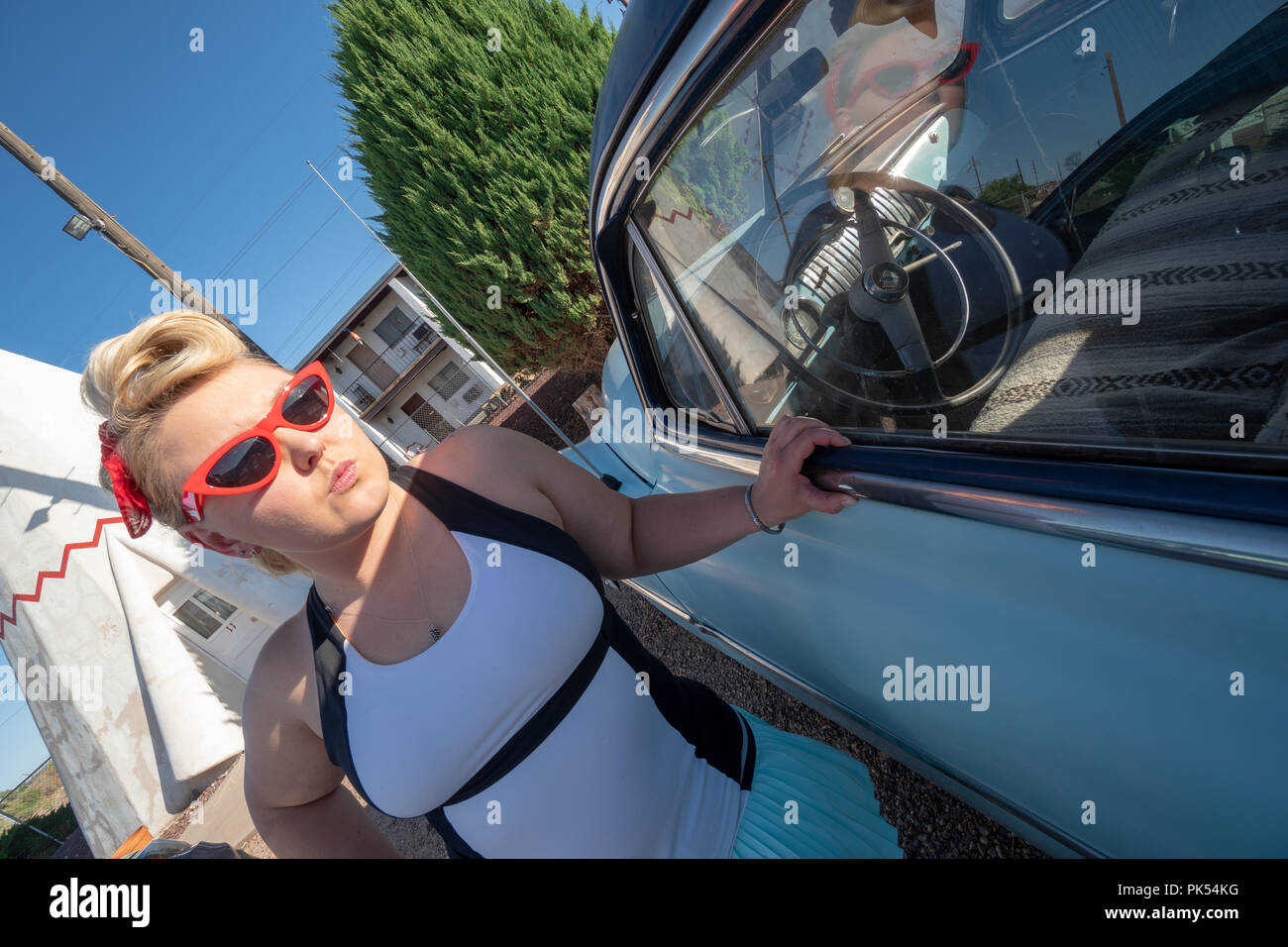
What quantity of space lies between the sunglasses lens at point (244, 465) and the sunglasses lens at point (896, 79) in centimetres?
136

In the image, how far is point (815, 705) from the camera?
1.84 meters

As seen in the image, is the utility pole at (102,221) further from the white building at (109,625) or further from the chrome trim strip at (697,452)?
the chrome trim strip at (697,452)

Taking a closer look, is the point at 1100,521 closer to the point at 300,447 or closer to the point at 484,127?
the point at 300,447

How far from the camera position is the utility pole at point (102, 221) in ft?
24.1

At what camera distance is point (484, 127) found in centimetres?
507

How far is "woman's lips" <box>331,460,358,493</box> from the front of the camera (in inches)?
46.6

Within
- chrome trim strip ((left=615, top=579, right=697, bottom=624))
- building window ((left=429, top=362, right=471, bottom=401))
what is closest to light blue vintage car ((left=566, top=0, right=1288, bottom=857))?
chrome trim strip ((left=615, top=579, right=697, bottom=624))

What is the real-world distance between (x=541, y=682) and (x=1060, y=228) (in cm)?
123

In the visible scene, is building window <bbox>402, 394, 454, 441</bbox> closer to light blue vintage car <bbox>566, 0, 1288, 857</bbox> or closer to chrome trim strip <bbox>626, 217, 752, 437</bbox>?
chrome trim strip <bbox>626, 217, 752, 437</bbox>

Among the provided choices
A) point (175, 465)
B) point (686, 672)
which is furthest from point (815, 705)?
point (686, 672)

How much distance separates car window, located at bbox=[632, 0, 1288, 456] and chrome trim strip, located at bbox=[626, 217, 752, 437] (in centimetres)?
18

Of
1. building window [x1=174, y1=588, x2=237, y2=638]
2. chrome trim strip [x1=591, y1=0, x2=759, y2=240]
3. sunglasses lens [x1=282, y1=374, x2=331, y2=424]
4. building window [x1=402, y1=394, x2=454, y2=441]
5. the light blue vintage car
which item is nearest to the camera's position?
the light blue vintage car

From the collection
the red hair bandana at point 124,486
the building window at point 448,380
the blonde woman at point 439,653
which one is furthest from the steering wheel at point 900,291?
the building window at point 448,380
